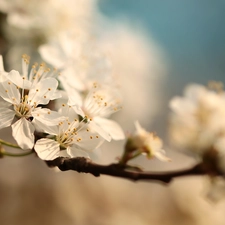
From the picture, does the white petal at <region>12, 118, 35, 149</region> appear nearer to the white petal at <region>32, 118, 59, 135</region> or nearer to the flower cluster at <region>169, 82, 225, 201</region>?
the white petal at <region>32, 118, 59, 135</region>

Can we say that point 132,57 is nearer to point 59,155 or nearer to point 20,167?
point 20,167

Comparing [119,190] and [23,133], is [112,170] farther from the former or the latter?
[119,190]

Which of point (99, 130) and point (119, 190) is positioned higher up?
point (99, 130)

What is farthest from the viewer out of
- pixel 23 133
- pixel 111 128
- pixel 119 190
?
pixel 119 190

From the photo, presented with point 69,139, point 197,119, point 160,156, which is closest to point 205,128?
point 197,119

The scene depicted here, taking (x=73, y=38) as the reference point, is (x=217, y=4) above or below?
below

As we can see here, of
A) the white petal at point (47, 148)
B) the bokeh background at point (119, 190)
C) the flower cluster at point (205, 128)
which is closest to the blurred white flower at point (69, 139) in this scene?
the white petal at point (47, 148)

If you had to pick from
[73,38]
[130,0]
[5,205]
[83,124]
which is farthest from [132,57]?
[130,0]
